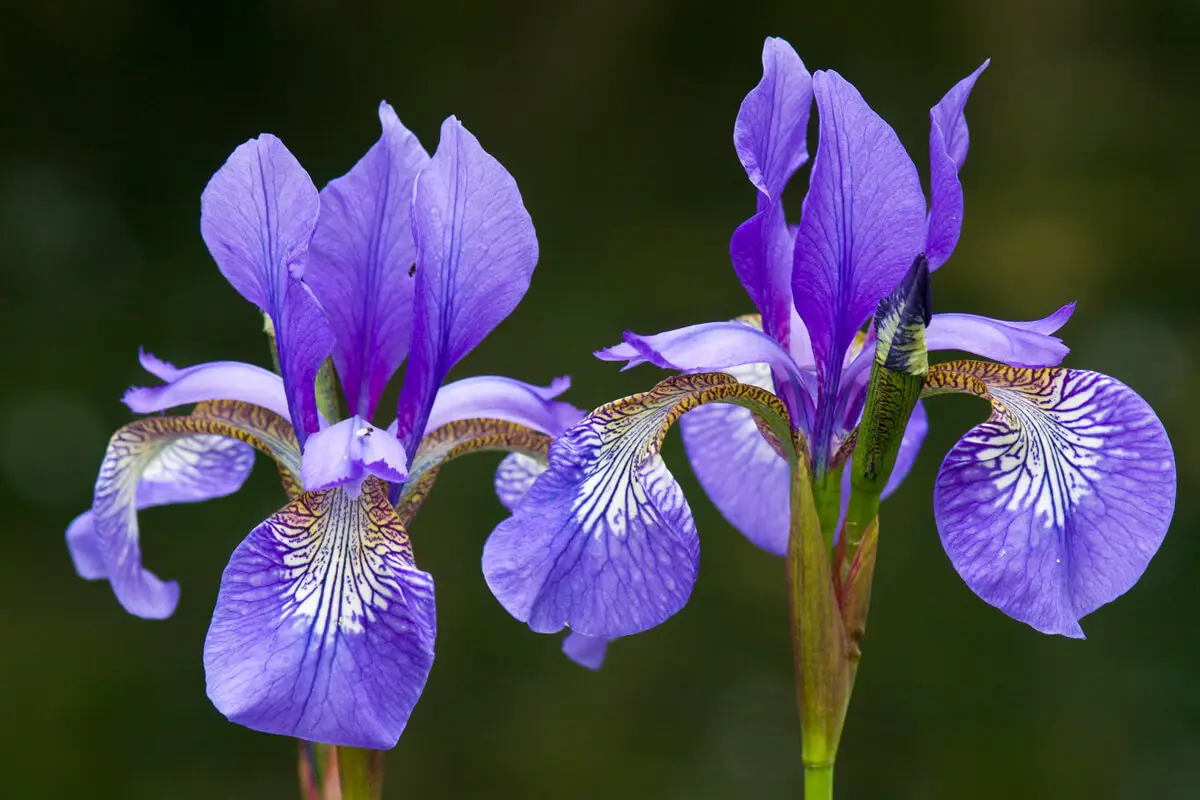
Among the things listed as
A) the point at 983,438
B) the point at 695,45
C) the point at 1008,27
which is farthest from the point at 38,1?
the point at 983,438

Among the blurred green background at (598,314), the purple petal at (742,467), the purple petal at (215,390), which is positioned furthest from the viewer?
the blurred green background at (598,314)

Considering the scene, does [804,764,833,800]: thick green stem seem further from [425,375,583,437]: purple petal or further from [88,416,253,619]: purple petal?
[88,416,253,619]: purple petal

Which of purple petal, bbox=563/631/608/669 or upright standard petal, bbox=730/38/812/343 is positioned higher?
upright standard petal, bbox=730/38/812/343

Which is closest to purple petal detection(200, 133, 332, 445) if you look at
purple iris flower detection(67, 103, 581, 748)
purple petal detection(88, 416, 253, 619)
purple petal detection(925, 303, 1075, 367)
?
purple iris flower detection(67, 103, 581, 748)

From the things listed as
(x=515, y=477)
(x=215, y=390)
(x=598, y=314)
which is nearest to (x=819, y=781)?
(x=515, y=477)

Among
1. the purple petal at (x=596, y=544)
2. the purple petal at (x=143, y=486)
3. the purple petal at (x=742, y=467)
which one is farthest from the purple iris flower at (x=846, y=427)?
the purple petal at (x=143, y=486)

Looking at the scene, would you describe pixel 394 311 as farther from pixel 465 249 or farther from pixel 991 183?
pixel 991 183

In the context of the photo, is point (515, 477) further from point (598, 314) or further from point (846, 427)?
point (598, 314)

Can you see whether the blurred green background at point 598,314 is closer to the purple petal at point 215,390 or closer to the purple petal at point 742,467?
the purple petal at point 742,467
